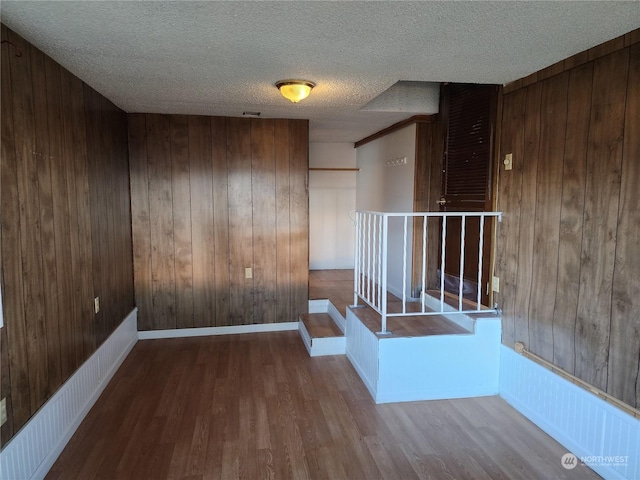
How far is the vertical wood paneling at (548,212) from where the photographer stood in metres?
2.46

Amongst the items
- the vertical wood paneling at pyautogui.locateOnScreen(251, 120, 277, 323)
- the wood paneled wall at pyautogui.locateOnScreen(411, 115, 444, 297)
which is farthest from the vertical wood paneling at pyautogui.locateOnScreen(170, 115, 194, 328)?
the wood paneled wall at pyautogui.locateOnScreen(411, 115, 444, 297)

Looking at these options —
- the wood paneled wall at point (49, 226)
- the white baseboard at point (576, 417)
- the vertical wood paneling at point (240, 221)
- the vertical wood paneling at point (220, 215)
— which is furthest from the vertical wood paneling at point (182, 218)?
the white baseboard at point (576, 417)

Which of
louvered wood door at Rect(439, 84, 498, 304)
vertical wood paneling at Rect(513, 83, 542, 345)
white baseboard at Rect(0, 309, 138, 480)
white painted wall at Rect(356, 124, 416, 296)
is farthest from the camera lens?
white painted wall at Rect(356, 124, 416, 296)

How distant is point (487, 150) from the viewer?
330 cm

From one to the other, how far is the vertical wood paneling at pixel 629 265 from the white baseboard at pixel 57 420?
2897 mm

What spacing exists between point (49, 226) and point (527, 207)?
2.92 m

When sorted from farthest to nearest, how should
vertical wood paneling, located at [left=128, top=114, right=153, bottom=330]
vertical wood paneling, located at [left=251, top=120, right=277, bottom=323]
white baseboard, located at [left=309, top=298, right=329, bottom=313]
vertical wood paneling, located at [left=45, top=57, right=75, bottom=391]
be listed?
white baseboard, located at [left=309, top=298, right=329, bottom=313] < vertical wood paneling, located at [left=251, top=120, right=277, bottom=323] < vertical wood paneling, located at [left=128, top=114, right=153, bottom=330] < vertical wood paneling, located at [left=45, top=57, right=75, bottom=391]

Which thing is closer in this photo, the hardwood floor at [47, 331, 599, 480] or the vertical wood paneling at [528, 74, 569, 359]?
the hardwood floor at [47, 331, 599, 480]

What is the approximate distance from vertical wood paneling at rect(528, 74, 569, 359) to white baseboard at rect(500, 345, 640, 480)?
0.20 metres

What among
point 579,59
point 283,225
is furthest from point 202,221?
point 579,59

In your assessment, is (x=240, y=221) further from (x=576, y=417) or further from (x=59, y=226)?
(x=576, y=417)

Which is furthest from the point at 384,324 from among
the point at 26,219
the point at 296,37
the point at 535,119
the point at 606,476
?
the point at 26,219

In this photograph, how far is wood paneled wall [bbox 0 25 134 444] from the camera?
1.90 metres

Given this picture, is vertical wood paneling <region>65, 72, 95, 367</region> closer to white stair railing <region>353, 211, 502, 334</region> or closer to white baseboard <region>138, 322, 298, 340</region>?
white baseboard <region>138, 322, 298, 340</region>
